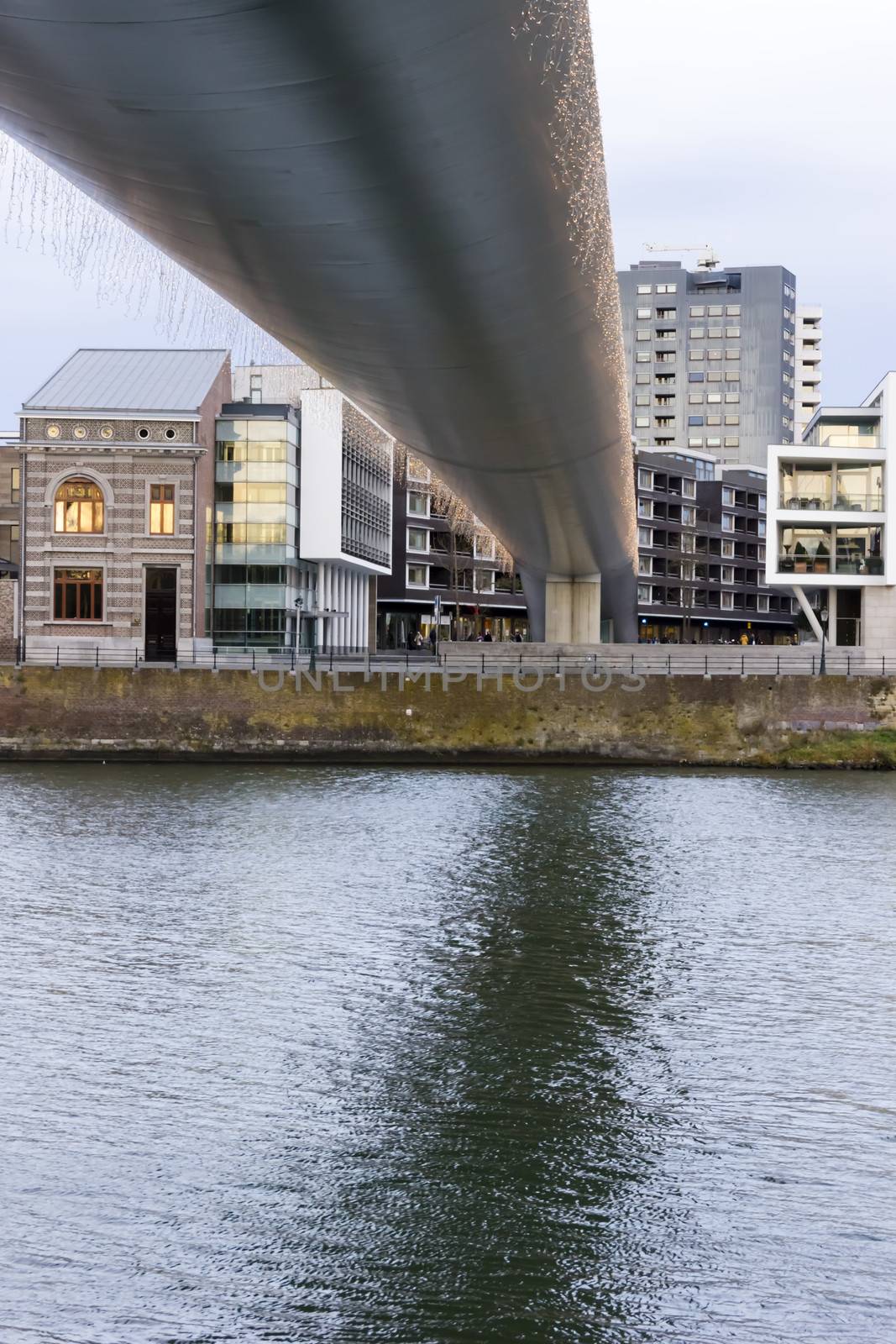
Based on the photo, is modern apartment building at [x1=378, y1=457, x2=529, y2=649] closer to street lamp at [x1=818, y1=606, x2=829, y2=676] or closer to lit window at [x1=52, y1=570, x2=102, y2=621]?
street lamp at [x1=818, y1=606, x2=829, y2=676]

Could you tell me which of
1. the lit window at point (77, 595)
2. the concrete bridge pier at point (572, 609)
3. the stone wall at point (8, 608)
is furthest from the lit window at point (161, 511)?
the concrete bridge pier at point (572, 609)

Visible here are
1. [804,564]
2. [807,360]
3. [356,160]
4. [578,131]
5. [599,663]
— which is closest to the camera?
[356,160]

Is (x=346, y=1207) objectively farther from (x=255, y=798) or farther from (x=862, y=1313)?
(x=255, y=798)

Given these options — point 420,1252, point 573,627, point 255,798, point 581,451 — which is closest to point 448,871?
point 581,451

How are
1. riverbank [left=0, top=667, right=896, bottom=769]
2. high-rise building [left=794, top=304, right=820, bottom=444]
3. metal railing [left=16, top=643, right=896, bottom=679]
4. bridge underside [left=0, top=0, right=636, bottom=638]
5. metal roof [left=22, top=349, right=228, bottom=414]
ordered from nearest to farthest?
1. bridge underside [left=0, top=0, right=636, bottom=638]
2. riverbank [left=0, top=667, right=896, bottom=769]
3. metal railing [left=16, top=643, right=896, bottom=679]
4. metal roof [left=22, top=349, right=228, bottom=414]
5. high-rise building [left=794, top=304, right=820, bottom=444]

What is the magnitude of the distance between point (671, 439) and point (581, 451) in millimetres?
110257

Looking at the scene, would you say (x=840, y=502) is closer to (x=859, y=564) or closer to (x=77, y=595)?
(x=859, y=564)

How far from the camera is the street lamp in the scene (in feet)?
128

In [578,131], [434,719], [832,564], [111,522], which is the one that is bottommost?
[434,719]

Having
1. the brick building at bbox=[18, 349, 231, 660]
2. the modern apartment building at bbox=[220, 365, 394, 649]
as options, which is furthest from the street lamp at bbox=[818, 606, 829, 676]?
the brick building at bbox=[18, 349, 231, 660]

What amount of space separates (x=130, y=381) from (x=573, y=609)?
59.0ft

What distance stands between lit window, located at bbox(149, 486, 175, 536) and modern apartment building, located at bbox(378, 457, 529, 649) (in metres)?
37.5

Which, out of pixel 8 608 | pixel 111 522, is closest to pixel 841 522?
pixel 111 522

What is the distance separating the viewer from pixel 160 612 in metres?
47.5
